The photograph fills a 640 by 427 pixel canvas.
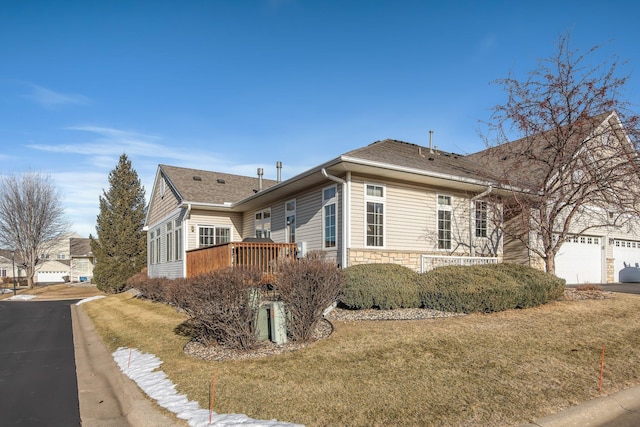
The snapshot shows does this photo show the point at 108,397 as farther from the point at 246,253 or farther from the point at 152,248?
the point at 152,248

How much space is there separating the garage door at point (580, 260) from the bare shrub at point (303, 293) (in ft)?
43.1

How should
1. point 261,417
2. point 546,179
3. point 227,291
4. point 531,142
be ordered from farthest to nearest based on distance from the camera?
point 531,142 < point 546,179 < point 227,291 < point 261,417

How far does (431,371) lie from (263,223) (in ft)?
40.3

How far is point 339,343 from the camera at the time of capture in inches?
274

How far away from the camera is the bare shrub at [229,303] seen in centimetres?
685

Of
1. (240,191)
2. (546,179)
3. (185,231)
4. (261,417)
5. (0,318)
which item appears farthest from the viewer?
(240,191)

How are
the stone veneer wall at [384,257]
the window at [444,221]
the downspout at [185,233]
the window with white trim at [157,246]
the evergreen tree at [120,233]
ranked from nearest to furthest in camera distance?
the stone veneer wall at [384,257], the window at [444,221], the downspout at [185,233], the window with white trim at [157,246], the evergreen tree at [120,233]

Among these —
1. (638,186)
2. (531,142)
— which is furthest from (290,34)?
(638,186)

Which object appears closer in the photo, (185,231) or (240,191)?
(185,231)

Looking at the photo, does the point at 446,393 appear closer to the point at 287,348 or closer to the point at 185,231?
the point at 287,348

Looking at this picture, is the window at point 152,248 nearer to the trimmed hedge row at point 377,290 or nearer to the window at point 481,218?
the window at point 481,218

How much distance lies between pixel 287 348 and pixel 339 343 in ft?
2.87

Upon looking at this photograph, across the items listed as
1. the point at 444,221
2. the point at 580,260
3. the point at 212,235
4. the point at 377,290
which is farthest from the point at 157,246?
the point at 580,260

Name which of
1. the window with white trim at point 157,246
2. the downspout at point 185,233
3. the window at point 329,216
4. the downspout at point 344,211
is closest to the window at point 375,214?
the downspout at point 344,211
